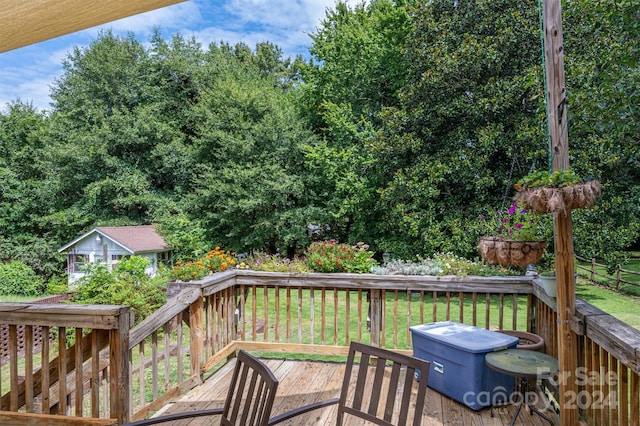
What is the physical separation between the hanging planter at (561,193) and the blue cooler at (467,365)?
1.14m

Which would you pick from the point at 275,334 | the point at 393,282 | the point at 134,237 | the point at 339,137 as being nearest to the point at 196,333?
the point at 275,334

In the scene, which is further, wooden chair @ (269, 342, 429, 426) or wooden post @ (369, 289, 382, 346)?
wooden post @ (369, 289, 382, 346)

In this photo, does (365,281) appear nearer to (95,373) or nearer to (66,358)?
(95,373)

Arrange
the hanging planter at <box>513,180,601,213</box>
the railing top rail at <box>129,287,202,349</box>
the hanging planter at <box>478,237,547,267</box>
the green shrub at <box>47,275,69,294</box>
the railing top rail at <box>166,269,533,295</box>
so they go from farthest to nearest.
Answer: the green shrub at <box>47,275,69,294</box> < the railing top rail at <box>166,269,533,295</box> < the hanging planter at <box>478,237,547,267</box> < the railing top rail at <box>129,287,202,349</box> < the hanging planter at <box>513,180,601,213</box>

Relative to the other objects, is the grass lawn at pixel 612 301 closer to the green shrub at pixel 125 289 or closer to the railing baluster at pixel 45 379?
the railing baluster at pixel 45 379

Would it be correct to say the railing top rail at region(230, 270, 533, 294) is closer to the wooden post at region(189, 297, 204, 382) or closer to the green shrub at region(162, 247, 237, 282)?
the green shrub at region(162, 247, 237, 282)

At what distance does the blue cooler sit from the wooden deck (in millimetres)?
85

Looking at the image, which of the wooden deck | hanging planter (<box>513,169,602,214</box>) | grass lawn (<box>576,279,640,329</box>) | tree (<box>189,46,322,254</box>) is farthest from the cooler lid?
tree (<box>189,46,322,254</box>)

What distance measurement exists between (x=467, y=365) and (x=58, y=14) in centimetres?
289

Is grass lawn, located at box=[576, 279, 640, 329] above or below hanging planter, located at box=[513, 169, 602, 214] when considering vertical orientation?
below

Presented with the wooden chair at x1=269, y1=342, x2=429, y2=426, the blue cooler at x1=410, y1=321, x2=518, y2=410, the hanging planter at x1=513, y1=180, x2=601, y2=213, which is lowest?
the blue cooler at x1=410, y1=321, x2=518, y2=410

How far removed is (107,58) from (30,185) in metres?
5.18

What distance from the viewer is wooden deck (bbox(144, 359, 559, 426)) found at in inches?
104

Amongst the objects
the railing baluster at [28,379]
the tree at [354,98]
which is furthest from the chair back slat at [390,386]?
the tree at [354,98]
